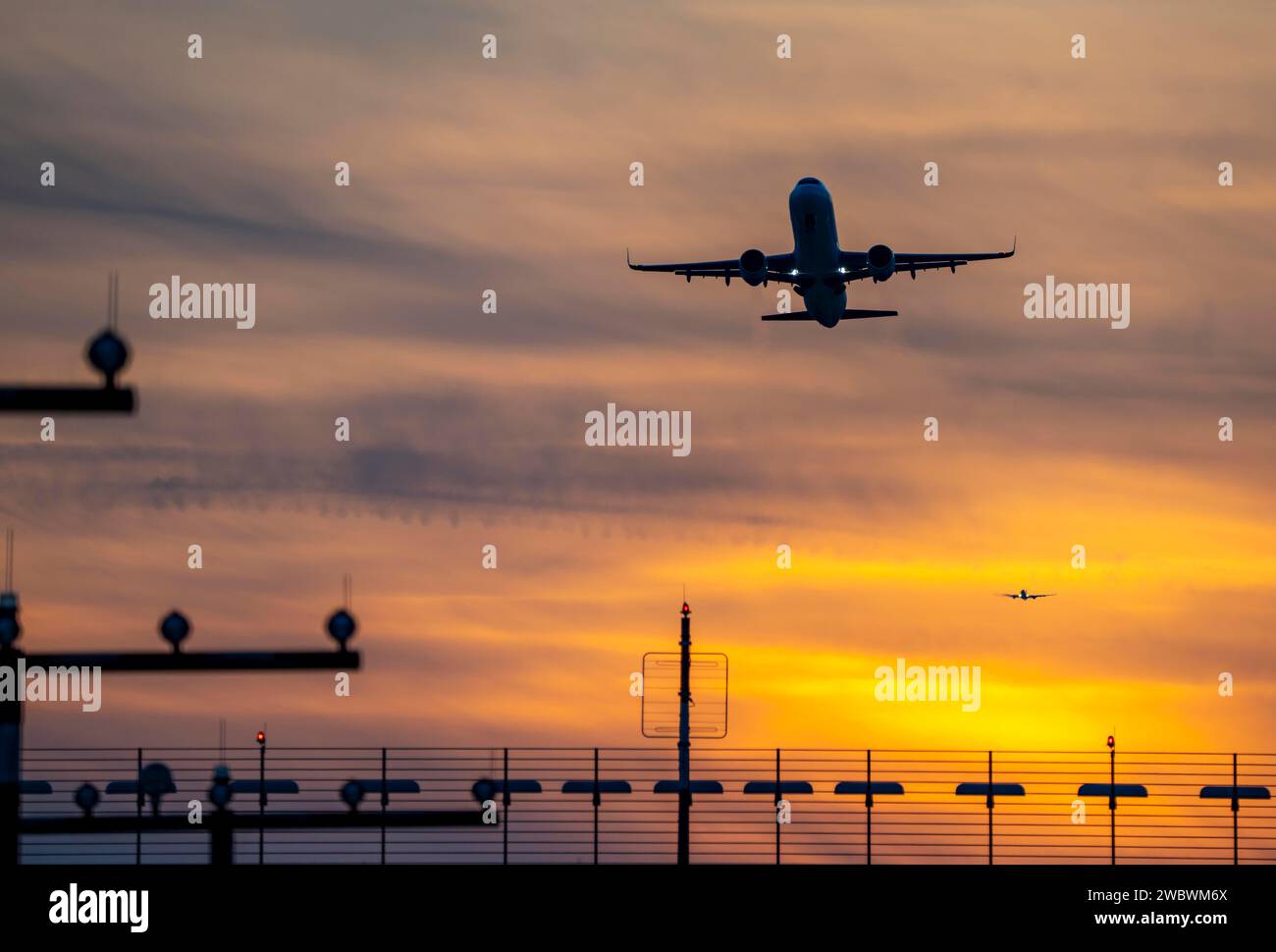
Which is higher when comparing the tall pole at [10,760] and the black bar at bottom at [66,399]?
the black bar at bottom at [66,399]

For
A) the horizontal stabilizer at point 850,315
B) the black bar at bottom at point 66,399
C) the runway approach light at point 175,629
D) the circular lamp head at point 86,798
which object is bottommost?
the circular lamp head at point 86,798

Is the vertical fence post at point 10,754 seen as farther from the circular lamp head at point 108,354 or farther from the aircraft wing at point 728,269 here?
the aircraft wing at point 728,269

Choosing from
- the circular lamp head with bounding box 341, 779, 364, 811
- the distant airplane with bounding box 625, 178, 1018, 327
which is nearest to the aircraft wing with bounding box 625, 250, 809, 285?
the distant airplane with bounding box 625, 178, 1018, 327

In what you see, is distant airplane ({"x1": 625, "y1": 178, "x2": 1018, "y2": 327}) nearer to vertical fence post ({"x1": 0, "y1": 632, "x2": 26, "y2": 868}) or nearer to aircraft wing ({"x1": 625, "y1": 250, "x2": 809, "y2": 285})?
aircraft wing ({"x1": 625, "y1": 250, "x2": 809, "y2": 285})

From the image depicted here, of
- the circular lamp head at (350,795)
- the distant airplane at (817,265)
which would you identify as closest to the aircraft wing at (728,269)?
the distant airplane at (817,265)

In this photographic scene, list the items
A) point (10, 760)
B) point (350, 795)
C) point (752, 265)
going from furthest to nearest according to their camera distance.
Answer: point (752, 265), point (350, 795), point (10, 760)

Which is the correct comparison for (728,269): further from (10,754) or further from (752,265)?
(10,754)

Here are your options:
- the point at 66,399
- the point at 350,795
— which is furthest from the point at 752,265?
the point at 66,399
